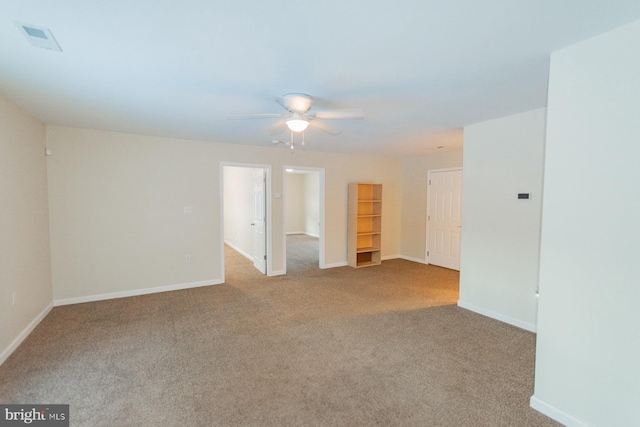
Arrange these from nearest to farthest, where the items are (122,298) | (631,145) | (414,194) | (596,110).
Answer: (631,145)
(596,110)
(122,298)
(414,194)

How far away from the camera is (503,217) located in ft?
11.8

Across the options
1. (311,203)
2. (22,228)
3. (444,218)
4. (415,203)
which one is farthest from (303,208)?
(22,228)

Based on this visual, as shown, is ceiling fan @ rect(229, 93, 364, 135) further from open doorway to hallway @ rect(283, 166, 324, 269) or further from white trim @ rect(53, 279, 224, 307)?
open doorway to hallway @ rect(283, 166, 324, 269)

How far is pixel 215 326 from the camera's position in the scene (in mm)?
3410

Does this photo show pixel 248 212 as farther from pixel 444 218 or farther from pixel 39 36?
pixel 39 36

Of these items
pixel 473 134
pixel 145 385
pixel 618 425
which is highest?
pixel 473 134

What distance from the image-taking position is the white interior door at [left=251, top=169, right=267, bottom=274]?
18.3 feet

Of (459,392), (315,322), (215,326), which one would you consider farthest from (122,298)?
(459,392)

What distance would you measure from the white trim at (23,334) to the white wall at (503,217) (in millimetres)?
5077

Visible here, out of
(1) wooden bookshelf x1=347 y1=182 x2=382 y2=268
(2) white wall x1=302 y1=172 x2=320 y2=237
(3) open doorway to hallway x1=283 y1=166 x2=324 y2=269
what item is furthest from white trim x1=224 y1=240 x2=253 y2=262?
(2) white wall x1=302 y1=172 x2=320 y2=237

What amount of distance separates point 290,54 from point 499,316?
150 inches

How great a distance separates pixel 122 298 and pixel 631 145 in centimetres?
570

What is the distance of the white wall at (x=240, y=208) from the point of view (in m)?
6.70

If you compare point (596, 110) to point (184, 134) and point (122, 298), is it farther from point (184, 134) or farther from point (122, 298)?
point (122, 298)
